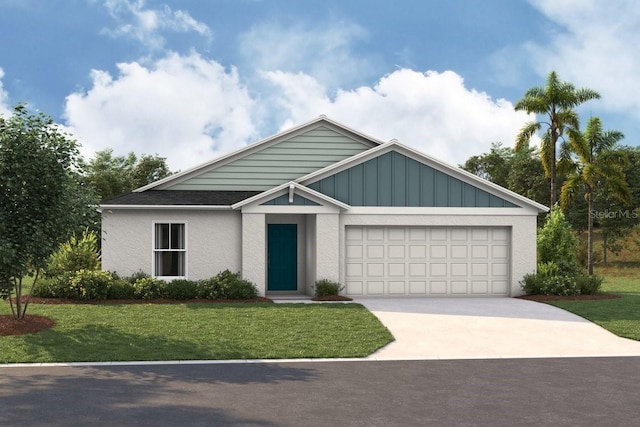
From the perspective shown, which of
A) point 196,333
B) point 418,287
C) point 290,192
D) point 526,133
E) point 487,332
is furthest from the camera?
point 526,133

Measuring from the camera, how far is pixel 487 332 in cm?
1518

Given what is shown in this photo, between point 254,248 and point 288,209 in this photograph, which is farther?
point 254,248

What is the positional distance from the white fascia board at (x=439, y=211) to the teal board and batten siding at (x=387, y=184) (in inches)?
6.5

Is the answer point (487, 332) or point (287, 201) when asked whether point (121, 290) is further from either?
point (487, 332)

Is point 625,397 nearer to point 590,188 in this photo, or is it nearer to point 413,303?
point 413,303

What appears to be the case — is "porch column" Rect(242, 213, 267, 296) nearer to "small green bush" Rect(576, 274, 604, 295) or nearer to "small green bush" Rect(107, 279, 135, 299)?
"small green bush" Rect(107, 279, 135, 299)

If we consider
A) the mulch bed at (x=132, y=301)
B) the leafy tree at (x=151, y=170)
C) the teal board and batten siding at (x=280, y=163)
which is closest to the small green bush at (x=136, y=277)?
the mulch bed at (x=132, y=301)

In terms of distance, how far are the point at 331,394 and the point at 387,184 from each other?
42.4 ft

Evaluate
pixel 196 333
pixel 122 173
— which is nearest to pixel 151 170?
pixel 122 173

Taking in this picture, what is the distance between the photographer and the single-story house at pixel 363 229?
2097 centimetres

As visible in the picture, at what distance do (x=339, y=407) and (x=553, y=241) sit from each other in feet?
58.8

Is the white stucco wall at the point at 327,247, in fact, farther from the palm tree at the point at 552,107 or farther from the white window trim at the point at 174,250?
the palm tree at the point at 552,107

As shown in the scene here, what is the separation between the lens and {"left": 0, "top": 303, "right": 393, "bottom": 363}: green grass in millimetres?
12328

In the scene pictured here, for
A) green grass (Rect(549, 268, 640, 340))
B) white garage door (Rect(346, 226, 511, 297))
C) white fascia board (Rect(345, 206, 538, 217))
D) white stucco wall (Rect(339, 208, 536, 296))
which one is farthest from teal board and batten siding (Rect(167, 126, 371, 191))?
green grass (Rect(549, 268, 640, 340))
